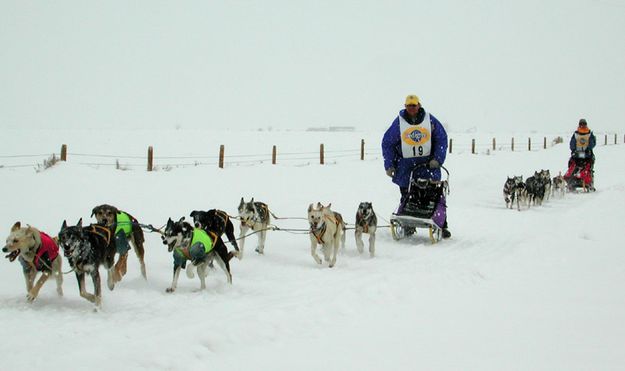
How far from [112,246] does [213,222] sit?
172 cm

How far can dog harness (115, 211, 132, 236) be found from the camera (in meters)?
5.83

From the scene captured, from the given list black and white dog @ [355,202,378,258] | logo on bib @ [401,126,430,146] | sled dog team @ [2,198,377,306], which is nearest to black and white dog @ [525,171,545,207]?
logo on bib @ [401,126,430,146]

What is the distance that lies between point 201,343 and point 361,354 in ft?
3.77

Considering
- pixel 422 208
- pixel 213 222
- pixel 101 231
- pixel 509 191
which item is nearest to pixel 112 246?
pixel 101 231

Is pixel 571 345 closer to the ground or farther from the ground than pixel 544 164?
closer to the ground

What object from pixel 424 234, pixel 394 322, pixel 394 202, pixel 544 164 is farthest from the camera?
pixel 544 164

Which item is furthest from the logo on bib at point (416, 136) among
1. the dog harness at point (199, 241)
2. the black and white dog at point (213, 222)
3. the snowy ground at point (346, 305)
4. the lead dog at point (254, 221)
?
the dog harness at point (199, 241)

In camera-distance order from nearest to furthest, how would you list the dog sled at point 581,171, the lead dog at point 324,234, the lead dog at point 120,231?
the lead dog at point 120,231
the lead dog at point 324,234
the dog sled at point 581,171

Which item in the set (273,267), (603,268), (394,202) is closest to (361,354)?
(273,267)

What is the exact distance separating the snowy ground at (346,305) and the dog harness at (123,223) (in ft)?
1.95

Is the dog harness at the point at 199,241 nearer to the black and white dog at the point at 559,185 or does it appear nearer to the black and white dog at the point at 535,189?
the black and white dog at the point at 535,189

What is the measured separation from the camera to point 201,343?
3.59 m

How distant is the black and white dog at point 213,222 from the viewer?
6.59 m

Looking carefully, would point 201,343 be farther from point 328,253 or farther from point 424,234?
point 424,234
